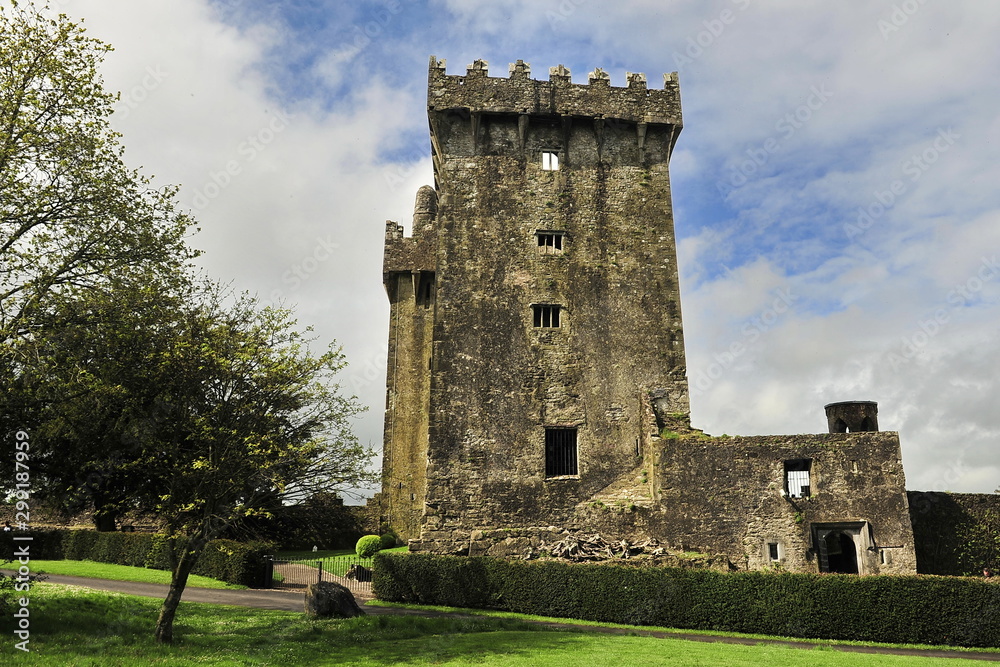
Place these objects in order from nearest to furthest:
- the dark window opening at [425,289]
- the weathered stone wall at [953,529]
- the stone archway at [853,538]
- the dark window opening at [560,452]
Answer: the stone archway at [853,538]
the weathered stone wall at [953,529]
the dark window opening at [560,452]
the dark window opening at [425,289]

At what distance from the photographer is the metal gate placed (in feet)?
87.1

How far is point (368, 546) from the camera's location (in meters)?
32.2

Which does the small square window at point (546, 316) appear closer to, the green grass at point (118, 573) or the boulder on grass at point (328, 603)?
the boulder on grass at point (328, 603)

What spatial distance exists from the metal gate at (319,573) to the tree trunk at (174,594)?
935cm

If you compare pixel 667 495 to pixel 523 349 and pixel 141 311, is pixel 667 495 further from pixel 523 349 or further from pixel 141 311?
pixel 141 311

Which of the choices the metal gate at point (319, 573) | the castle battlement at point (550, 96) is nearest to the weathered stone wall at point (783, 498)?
the metal gate at point (319, 573)

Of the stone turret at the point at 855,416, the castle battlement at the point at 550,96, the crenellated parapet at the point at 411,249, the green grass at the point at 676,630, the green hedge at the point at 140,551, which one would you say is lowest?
the green grass at the point at 676,630

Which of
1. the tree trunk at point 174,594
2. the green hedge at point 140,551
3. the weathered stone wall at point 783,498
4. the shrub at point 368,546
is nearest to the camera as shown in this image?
the tree trunk at point 174,594

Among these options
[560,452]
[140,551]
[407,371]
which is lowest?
[140,551]

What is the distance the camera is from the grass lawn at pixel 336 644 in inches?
510

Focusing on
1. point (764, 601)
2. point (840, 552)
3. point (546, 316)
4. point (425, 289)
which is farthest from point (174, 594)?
point (425, 289)

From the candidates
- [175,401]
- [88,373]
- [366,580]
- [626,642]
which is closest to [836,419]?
[626,642]

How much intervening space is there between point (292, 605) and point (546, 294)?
46.0 feet

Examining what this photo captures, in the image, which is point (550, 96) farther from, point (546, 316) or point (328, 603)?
point (328, 603)
